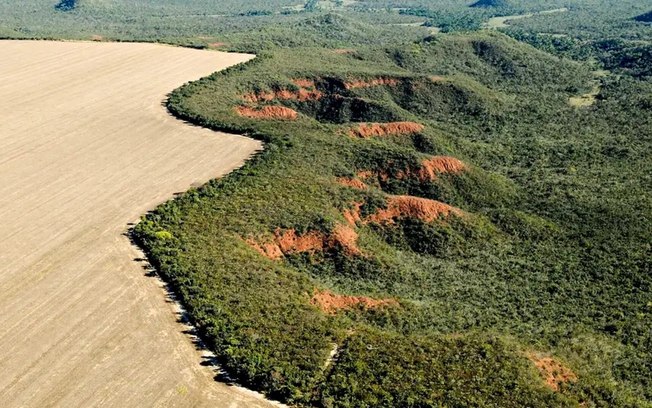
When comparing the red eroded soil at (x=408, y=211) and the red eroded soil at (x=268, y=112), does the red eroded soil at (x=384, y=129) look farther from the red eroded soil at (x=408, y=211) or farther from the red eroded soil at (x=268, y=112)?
the red eroded soil at (x=408, y=211)

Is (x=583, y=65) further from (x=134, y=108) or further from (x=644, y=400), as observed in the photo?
(x=644, y=400)

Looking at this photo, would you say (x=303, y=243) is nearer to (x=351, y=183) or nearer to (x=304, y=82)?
(x=351, y=183)

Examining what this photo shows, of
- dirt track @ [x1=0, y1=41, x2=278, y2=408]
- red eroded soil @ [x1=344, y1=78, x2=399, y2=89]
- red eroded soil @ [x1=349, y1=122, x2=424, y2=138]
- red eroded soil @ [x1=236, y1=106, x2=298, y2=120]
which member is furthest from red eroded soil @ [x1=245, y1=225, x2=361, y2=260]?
red eroded soil @ [x1=344, y1=78, x2=399, y2=89]

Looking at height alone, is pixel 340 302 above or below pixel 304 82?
above

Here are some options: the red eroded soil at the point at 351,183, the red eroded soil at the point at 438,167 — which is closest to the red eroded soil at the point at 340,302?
the red eroded soil at the point at 351,183

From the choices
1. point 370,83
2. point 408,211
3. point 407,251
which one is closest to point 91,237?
point 407,251

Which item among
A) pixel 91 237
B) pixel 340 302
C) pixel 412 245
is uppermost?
pixel 91 237
